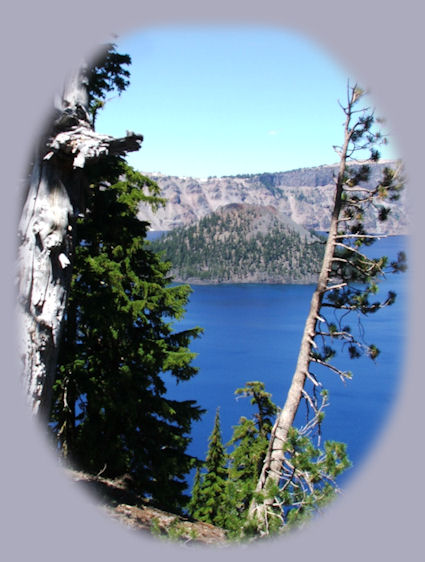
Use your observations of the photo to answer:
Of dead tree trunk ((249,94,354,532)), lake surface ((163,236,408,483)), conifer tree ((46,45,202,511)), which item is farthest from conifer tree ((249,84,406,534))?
lake surface ((163,236,408,483))

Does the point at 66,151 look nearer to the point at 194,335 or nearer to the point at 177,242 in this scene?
the point at 194,335

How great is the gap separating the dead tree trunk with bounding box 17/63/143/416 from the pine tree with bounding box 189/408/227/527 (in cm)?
1335

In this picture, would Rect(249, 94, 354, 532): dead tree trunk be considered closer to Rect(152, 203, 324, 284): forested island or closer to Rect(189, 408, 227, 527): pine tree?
Rect(189, 408, 227, 527): pine tree

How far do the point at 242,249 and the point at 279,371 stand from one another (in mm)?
119166

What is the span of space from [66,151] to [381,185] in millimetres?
3745

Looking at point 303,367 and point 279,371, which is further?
point 279,371

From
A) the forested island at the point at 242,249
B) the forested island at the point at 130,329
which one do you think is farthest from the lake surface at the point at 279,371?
the forested island at the point at 242,249

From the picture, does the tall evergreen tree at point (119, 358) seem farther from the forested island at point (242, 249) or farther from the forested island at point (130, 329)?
the forested island at point (242, 249)

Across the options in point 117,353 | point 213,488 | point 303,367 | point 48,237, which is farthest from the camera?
point 213,488

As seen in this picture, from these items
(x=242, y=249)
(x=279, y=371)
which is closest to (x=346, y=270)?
(x=279, y=371)

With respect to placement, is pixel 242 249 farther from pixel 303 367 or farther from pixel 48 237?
pixel 48 237

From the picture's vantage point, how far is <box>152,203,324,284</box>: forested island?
461 ft

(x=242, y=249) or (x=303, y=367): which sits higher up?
(x=242, y=249)

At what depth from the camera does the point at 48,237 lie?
4426 millimetres
